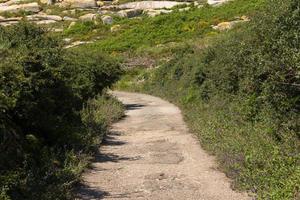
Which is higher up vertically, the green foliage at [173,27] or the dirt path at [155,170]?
the dirt path at [155,170]

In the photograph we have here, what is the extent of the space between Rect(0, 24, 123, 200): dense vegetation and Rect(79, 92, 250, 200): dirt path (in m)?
0.53

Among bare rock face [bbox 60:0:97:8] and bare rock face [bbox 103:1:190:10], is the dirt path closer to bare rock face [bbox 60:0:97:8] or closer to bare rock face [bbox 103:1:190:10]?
bare rock face [bbox 103:1:190:10]

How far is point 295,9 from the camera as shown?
38.7 feet

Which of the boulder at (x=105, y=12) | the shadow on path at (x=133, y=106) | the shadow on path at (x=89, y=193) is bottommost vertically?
the shadow on path at (x=133, y=106)

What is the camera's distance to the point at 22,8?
84.9 meters

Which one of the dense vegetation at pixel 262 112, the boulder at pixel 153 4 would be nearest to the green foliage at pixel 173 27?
the boulder at pixel 153 4

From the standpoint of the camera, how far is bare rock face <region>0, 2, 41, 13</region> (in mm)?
82125

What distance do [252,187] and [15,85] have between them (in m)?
4.64

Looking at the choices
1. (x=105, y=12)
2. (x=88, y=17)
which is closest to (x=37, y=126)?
(x=88, y=17)

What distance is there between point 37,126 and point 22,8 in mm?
77974

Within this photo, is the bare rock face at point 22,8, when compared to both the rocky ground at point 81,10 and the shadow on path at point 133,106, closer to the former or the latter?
the rocky ground at point 81,10

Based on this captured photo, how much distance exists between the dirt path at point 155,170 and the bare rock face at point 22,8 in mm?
68095

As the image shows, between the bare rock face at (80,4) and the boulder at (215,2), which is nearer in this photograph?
the boulder at (215,2)

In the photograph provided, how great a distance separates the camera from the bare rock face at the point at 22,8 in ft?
269
